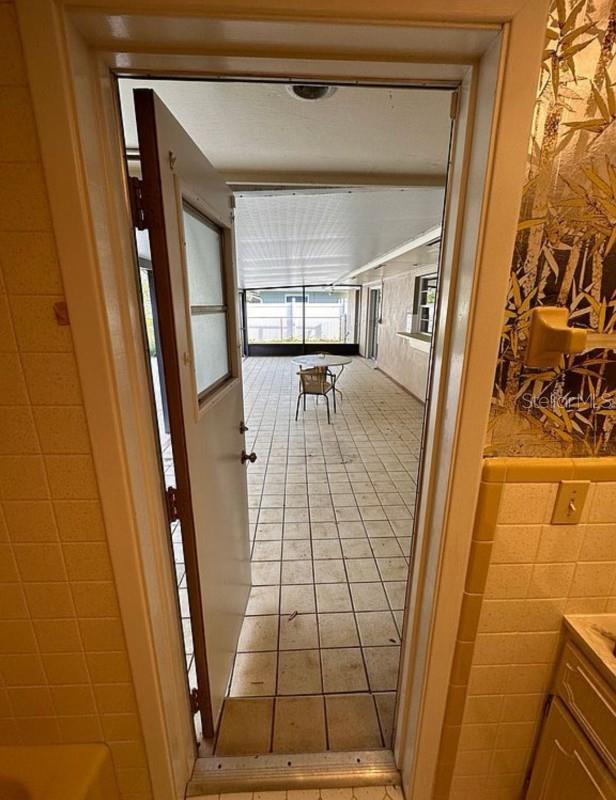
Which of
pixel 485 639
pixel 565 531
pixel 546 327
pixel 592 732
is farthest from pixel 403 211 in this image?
pixel 592 732

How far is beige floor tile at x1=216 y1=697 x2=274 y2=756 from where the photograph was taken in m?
1.36

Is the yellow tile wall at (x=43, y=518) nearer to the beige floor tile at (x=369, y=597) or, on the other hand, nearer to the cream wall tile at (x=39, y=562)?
the cream wall tile at (x=39, y=562)

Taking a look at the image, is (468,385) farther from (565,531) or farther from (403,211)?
(403,211)

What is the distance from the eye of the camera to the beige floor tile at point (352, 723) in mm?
1390

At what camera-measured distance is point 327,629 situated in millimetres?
1875

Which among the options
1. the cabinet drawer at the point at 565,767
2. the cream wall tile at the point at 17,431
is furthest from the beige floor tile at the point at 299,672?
the cream wall tile at the point at 17,431

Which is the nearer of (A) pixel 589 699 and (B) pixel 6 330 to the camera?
(B) pixel 6 330

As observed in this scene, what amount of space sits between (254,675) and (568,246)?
2.04 m

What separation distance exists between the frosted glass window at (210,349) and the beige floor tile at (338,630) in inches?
56.9

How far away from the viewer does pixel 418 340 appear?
5988 millimetres

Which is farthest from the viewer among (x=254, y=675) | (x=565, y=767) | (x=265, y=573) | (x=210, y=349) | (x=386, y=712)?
(x=265, y=573)

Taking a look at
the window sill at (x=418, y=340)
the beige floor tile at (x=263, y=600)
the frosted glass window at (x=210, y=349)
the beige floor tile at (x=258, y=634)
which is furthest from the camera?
the window sill at (x=418, y=340)

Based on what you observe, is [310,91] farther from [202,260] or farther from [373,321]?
[373,321]

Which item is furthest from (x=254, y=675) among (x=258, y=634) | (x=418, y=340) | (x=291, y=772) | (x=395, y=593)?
(x=418, y=340)
